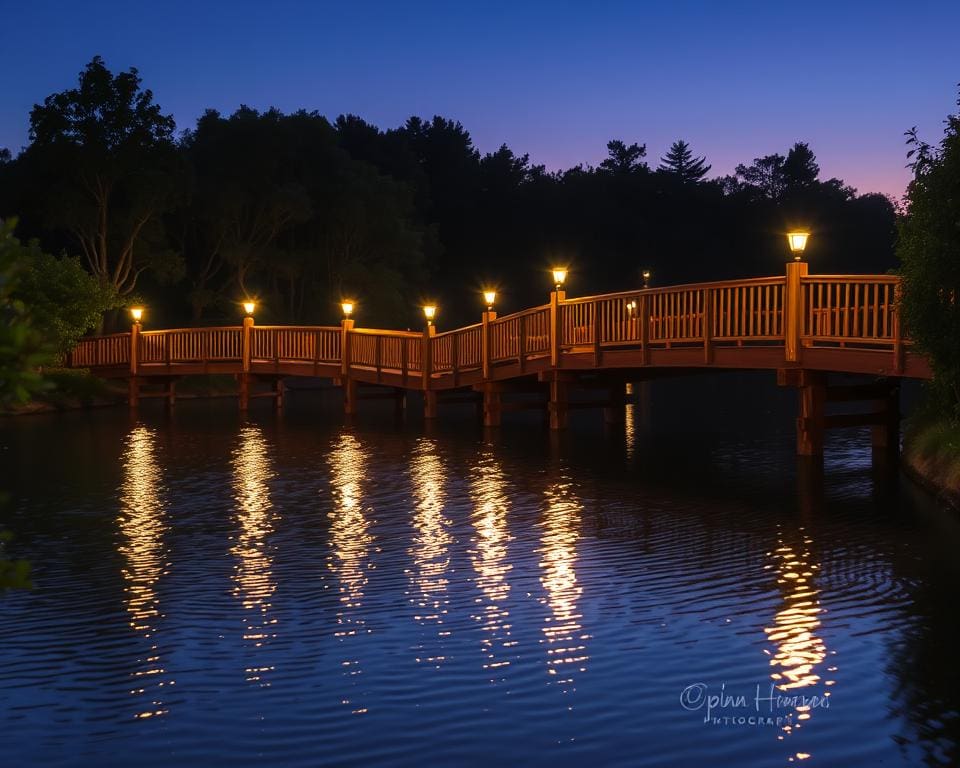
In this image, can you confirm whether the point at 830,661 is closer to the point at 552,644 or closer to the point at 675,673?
the point at 675,673

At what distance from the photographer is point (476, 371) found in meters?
28.7

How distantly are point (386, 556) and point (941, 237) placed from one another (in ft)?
26.9

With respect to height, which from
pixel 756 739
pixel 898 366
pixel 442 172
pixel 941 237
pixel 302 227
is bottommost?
pixel 756 739

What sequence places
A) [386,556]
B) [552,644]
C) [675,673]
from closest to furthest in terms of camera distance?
[675,673]
[552,644]
[386,556]

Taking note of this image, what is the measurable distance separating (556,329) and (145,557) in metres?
14.3

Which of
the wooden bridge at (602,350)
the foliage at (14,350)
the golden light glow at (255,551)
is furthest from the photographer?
the wooden bridge at (602,350)

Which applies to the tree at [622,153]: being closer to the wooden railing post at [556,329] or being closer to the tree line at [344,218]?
the tree line at [344,218]

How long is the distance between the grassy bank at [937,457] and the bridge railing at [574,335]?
121 centimetres

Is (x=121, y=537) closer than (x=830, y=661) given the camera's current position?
No

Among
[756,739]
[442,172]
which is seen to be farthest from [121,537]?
[442,172]

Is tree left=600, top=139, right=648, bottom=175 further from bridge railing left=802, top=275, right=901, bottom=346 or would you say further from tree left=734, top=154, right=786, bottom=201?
bridge railing left=802, top=275, right=901, bottom=346

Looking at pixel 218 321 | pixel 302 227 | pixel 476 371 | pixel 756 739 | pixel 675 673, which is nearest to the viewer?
pixel 756 739

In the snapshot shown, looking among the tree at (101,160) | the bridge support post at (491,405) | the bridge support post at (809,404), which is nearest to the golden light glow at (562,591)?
the bridge support post at (809,404)

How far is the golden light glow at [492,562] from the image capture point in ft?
28.2
